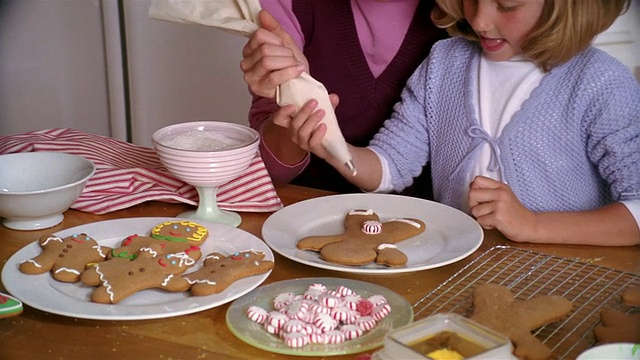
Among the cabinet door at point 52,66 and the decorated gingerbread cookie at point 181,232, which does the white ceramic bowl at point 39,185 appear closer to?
the decorated gingerbread cookie at point 181,232

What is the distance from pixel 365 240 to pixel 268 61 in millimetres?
290

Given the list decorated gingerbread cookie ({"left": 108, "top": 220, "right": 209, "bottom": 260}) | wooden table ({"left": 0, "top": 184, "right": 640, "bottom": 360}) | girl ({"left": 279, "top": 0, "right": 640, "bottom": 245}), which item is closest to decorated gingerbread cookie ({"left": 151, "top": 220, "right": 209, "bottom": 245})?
decorated gingerbread cookie ({"left": 108, "top": 220, "right": 209, "bottom": 260})

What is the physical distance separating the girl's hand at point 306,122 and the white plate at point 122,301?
6.8 inches

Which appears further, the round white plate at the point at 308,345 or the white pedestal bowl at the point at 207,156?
the white pedestal bowl at the point at 207,156

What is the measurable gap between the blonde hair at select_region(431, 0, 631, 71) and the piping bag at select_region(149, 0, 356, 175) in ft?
1.09

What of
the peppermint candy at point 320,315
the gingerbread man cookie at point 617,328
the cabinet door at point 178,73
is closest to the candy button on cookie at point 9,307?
the peppermint candy at point 320,315

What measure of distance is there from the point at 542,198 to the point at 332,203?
34 centimetres

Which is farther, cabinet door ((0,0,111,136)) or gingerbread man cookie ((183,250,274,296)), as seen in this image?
cabinet door ((0,0,111,136))

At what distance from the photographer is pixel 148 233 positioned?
3.52 ft

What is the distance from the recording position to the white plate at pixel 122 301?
851mm

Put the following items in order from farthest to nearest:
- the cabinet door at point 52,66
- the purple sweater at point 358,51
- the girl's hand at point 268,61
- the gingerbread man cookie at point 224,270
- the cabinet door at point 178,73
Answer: the cabinet door at point 178,73, the cabinet door at point 52,66, the purple sweater at point 358,51, the girl's hand at point 268,61, the gingerbread man cookie at point 224,270

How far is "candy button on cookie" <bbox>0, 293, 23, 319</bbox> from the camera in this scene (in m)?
0.84

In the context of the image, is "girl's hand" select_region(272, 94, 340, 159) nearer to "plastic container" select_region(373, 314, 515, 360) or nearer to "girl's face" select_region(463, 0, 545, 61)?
"girl's face" select_region(463, 0, 545, 61)

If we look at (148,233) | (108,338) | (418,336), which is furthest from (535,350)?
(148,233)
